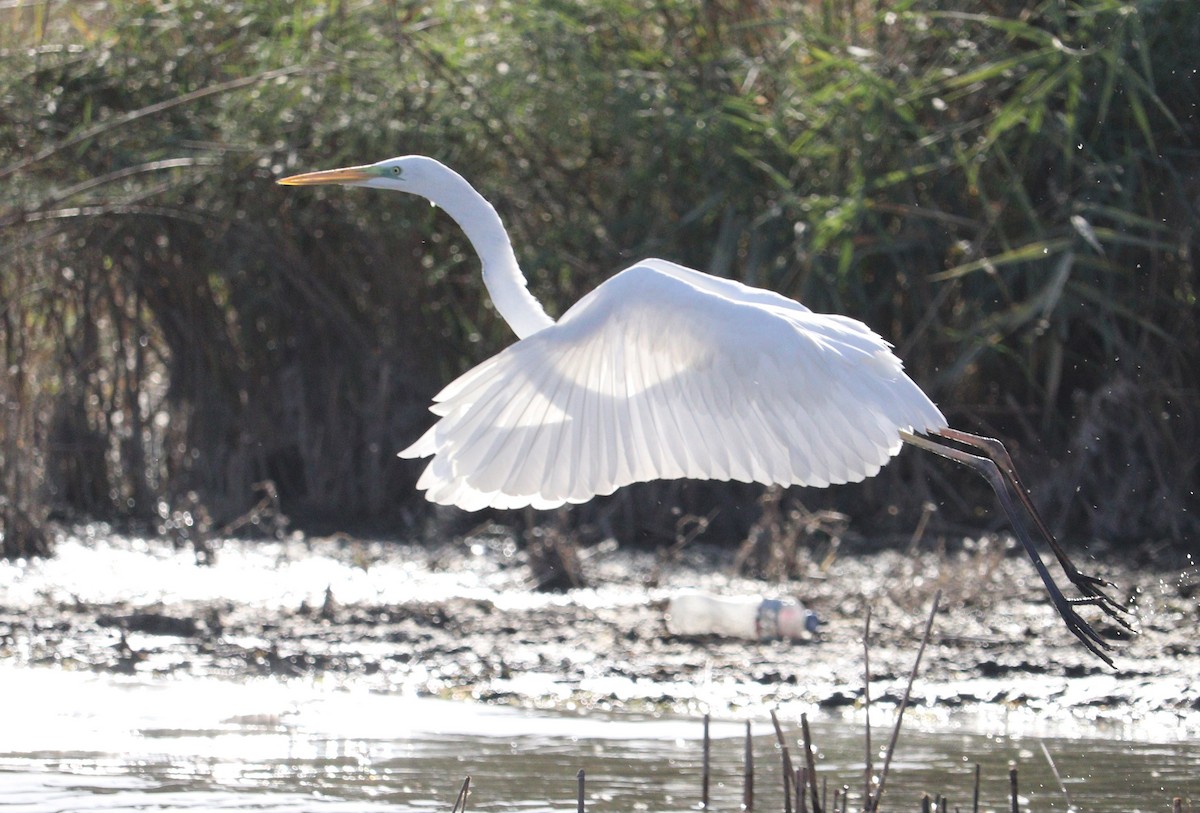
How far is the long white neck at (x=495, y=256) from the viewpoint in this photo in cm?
454

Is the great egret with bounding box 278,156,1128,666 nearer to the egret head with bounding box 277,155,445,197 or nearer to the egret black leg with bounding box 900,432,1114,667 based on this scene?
the egret black leg with bounding box 900,432,1114,667

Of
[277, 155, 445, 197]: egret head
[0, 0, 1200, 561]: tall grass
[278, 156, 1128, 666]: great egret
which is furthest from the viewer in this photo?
[0, 0, 1200, 561]: tall grass

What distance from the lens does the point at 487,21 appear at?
9.47 m

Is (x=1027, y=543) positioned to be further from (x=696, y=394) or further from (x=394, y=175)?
(x=394, y=175)

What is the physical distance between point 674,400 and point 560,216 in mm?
5342

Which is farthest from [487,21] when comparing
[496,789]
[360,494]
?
[496,789]

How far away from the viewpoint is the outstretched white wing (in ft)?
12.8

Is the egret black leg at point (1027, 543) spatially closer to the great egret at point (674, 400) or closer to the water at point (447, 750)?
the great egret at point (674, 400)

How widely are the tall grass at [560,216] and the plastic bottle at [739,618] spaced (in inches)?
81.7

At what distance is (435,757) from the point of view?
198 inches

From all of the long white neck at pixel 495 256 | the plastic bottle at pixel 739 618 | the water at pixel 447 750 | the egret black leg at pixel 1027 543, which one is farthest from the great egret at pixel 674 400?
the plastic bottle at pixel 739 618

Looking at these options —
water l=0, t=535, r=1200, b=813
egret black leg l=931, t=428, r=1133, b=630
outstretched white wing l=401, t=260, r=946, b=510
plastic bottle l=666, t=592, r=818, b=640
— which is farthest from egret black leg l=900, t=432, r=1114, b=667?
plastic bottle l=666, t=592, r=818, b=640

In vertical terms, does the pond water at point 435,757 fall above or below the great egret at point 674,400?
below

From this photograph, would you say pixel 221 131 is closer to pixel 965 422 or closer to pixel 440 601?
pixel 440 601
